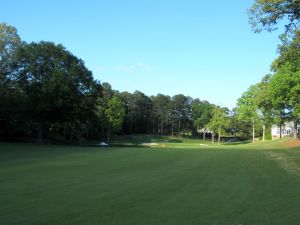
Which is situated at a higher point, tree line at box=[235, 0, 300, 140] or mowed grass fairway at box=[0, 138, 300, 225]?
tree line at box=[235, 0, 300, 140]

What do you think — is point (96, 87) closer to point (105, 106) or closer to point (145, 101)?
point (105, 106)

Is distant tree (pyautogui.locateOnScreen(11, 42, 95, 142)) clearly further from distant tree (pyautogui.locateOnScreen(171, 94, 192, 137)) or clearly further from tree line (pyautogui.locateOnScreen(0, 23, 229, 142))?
distant tree (pyautogui.locateOnScreen(171, 94, 192, 137))

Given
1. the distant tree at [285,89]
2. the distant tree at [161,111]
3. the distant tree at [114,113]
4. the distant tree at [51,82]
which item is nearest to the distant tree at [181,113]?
the distant tree at [161,111]

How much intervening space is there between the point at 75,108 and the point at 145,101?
82.8m

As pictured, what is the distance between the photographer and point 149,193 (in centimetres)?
1206

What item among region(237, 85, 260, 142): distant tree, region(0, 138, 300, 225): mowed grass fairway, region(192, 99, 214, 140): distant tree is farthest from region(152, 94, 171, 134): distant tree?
region(0, 138, 300, 225): mowed grass fairway

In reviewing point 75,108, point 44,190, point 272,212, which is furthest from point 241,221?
point 75,108

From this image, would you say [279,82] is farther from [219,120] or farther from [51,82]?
[219,120]

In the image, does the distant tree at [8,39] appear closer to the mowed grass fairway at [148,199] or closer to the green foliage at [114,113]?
the green foliage at [114,113]

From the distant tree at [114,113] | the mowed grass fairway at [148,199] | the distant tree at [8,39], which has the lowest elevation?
the mowed grass fairway at [148,199]

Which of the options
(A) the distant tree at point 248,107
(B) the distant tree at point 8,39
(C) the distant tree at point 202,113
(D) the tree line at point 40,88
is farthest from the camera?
(C) the distant tree at point 202,113

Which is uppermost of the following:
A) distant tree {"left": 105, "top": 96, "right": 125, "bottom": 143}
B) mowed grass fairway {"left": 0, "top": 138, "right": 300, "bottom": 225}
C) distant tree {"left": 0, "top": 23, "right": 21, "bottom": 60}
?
distant tree {"left": 0, "top": 23, "right": 21, "bottom": 60}

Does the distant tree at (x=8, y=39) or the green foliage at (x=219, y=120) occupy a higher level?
the distant tree at (x=8, y=39)

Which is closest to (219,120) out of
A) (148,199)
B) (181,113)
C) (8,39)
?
(181,113)
